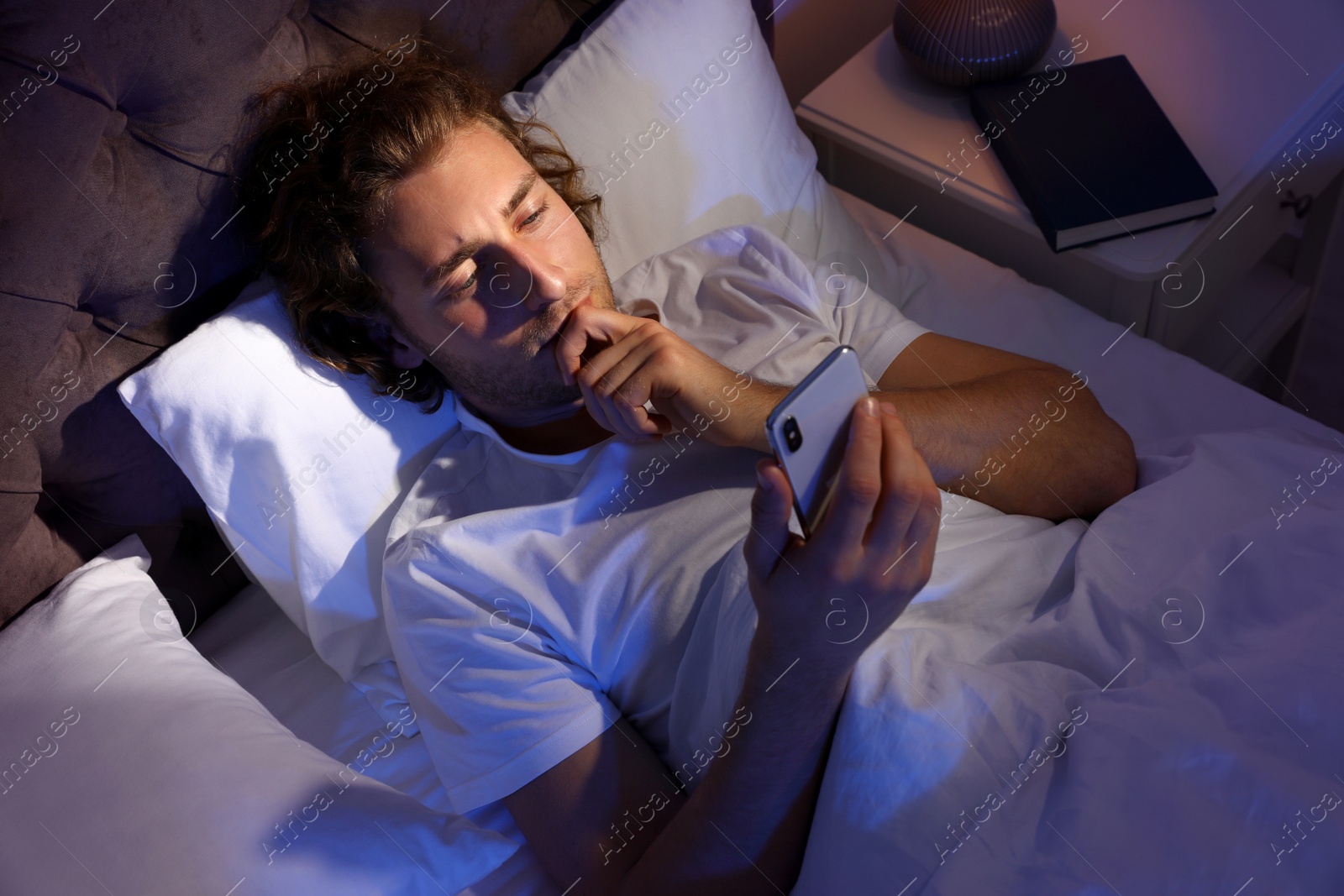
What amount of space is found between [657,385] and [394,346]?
0.38 meters

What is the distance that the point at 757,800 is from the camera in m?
0.93

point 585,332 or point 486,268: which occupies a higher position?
point 486,268

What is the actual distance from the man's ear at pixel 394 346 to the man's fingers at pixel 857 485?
65cm

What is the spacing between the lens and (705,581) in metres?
1.10

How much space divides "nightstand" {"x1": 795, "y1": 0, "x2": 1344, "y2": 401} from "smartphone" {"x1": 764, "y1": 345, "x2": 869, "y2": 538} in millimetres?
785

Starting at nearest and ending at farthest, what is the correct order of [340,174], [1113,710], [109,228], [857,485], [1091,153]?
[857,485] → [1113,710] → [109,228] → [340,174] → [1091,153]

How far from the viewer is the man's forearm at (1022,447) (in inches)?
44.3

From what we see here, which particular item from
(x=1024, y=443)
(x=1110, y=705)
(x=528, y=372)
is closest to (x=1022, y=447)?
(x=1024, y=443)

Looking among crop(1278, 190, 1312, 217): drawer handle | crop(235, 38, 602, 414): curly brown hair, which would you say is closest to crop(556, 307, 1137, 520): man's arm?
crop(235, 38, 602, 414): curly brown hair

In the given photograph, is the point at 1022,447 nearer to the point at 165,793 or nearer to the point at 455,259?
the point at 455,259

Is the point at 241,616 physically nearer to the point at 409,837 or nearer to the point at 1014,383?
the point at 409,837

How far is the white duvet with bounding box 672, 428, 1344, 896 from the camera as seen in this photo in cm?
80

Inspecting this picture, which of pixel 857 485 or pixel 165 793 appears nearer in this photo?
pixel 857 485

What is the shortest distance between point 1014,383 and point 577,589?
56 centimetres
